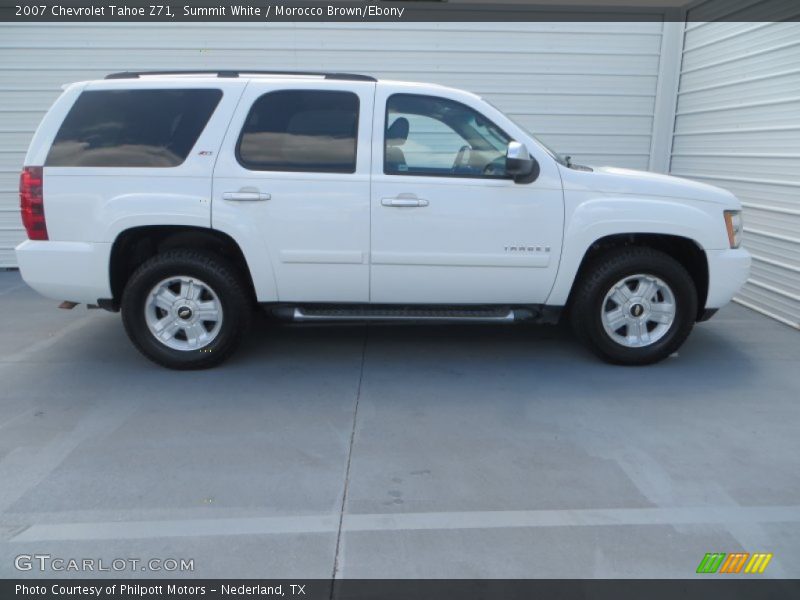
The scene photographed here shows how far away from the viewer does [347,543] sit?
115 inches

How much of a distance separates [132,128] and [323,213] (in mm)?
1447

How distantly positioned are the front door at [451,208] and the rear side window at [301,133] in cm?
22

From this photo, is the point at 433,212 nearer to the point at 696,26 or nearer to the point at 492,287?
the point at 492,287

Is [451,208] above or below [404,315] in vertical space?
above

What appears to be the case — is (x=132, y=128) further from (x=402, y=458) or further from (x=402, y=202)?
(x=402, y=458)

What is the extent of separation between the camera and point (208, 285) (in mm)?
4746

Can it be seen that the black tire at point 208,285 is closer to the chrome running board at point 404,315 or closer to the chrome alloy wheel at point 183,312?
the chrome alloy wheel at point 183,312

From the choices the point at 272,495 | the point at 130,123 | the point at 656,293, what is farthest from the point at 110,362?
the point at 656,293

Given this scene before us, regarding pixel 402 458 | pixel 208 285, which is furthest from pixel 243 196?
pixel 402 458

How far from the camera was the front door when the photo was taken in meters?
4.61

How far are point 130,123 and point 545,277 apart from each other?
10.1 feet
